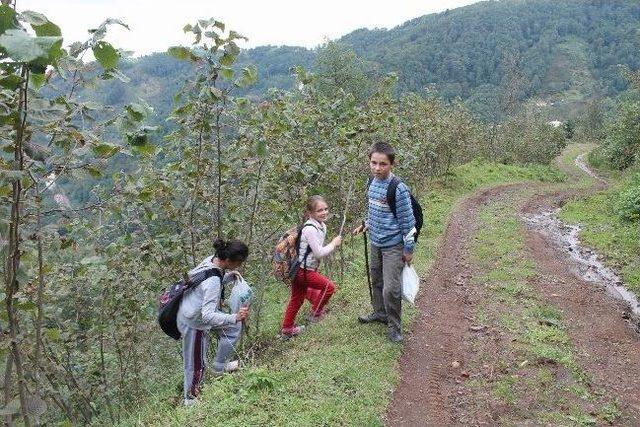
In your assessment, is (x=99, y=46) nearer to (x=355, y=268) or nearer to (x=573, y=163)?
(x=355, y=268)

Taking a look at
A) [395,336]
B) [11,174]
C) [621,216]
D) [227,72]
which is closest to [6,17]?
[11,174]

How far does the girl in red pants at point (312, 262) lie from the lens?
6.46 metres

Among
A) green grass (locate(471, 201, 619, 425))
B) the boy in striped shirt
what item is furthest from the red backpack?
green grass (locate(471, 201, 619, 425))

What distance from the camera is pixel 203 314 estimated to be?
18.1 ft

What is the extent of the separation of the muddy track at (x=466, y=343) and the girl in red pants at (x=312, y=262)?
4.38 ft

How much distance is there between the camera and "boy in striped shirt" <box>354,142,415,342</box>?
609 cm

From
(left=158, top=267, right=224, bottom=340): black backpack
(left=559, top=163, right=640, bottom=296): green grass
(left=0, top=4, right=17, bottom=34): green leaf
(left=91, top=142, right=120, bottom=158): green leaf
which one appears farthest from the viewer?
(left=559, top=163, right=640, bottom=296): green grass

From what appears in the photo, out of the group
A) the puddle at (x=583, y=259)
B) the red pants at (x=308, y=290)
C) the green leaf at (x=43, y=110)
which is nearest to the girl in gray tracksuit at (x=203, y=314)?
the red pants at (x=308, y=290)

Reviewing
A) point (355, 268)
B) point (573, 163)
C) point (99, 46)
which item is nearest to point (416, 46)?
point (573, 163)

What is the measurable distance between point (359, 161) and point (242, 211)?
294cm

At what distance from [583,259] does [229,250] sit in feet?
34.0

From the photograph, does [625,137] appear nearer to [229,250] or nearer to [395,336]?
[395,336]

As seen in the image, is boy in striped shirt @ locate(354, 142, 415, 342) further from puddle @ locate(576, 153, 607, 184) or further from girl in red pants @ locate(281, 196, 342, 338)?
puddle @ locate(576, 153, 607, 184)

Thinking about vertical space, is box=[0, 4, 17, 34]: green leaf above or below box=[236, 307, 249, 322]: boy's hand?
above
